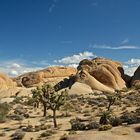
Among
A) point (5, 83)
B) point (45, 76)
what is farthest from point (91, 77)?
point (5, 83)

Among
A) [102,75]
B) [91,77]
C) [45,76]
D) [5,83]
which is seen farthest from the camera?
[45,76]

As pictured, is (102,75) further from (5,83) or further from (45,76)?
(5,83)

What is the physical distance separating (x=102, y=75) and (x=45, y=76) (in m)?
26.1

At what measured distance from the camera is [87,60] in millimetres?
104250

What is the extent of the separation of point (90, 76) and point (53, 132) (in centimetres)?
5962

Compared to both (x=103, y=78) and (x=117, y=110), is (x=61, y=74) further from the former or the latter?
(x=117, y=110)

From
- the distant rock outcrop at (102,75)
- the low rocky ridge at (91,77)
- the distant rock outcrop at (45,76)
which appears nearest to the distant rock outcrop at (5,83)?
the low rocky ridge at (91,77)

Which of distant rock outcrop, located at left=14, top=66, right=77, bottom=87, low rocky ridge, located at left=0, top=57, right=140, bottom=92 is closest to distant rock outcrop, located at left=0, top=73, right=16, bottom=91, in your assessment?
low rocky ridge, located at left=0, top=57, right=140, bottom=92

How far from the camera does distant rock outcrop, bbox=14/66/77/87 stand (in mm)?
107125

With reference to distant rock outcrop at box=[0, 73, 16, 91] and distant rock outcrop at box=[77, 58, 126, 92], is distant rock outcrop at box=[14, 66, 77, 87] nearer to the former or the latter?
distant rock outcrop at box=[0, 73, 16, 91]

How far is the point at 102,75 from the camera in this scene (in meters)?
92.9

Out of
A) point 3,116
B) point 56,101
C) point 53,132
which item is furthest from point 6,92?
point 53,132

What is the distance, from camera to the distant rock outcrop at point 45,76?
107 m

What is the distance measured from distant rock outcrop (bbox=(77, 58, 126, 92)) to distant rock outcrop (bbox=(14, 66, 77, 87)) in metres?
13.8
